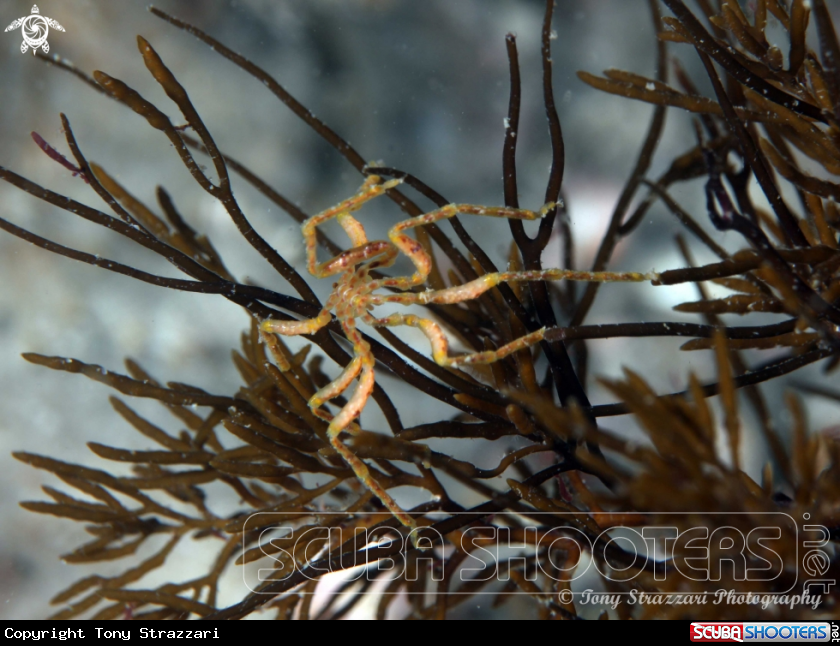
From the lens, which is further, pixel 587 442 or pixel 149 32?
pixel 149 32

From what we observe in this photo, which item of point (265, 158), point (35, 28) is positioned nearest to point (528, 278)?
point (265, 158)

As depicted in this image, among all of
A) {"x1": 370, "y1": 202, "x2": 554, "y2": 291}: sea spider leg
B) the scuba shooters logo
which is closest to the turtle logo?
{"x1": 370, "y1": 202, "x2": 554, "y2": 291}: sea spider leg

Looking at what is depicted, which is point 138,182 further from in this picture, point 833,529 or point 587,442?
point 833,529

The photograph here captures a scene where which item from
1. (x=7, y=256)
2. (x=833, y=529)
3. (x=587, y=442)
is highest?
(x=7, y=256)

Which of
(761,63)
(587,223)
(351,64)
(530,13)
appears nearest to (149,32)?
(351,64)

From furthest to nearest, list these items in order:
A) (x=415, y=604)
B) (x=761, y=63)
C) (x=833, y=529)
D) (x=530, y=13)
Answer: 1. (x=530, y=13)
2. (x=415, y=604)
3. (x=761, y=63)
4. (x=833, y=529)

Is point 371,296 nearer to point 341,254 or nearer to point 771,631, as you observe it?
point 341,254

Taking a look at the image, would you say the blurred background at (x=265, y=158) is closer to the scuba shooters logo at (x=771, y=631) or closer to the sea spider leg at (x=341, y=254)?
the sea spider leg at (x=341, y=254)
